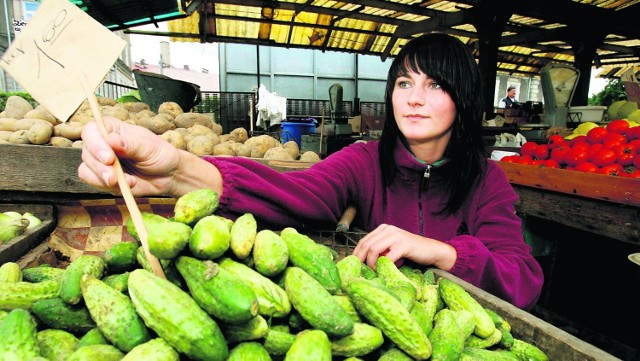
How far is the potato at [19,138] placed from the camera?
9.96 ft

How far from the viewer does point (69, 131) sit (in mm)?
3271

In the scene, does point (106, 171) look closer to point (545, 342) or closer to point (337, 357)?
point (337, 357)

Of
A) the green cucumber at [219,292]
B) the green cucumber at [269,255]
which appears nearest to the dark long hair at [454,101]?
the green cucumber at [269,255]

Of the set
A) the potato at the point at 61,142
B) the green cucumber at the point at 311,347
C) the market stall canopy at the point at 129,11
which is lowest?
the green cucumber at the point at 311,347

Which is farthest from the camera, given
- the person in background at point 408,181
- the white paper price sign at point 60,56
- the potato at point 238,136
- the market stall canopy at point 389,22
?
the market stall canopy at point 389,22

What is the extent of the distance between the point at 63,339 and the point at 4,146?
2.22 metres

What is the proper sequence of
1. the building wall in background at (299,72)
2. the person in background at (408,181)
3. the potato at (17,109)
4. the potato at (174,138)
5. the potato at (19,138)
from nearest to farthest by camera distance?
the person in background at (408,181) < the potato at (19,138) < the potato at (174,138) < the potato at (17,109) < the building wall in background at (299,72)

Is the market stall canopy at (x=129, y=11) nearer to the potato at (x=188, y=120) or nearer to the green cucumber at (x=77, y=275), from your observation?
the potato at (x=188, y=120)

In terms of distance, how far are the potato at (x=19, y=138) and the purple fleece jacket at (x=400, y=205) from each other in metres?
2.17

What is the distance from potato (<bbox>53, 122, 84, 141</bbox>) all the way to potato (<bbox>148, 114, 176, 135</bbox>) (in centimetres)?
65

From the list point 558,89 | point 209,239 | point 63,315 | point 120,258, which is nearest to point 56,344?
point 63,315

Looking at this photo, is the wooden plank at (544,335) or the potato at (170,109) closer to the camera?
the wooden plank at (544,335)

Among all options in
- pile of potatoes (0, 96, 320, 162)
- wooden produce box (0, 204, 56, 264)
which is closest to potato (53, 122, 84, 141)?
pile of potatoes (0, 96, 320, 162)

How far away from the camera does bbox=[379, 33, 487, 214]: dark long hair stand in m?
2.12
